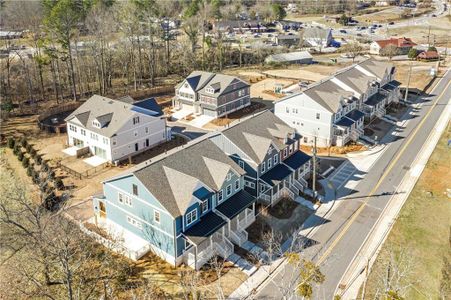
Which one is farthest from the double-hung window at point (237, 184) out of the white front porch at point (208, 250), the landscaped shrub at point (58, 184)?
the landscaped shrub at point (58, 184)

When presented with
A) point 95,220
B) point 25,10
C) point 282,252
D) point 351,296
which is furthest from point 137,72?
point 351,296

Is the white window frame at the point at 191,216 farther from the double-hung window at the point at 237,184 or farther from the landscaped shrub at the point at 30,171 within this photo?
the landscaped shrub at the point at 30,171

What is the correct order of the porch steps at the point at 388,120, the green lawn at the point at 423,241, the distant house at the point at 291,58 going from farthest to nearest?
the distant house at the point at 291,58
the porch steps at the point at 388,120
the green lawn at the point at 423,241

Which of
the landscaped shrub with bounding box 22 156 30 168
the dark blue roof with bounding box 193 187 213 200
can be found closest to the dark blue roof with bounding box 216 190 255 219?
the dark blue roof with bounding box 193 187 213 200

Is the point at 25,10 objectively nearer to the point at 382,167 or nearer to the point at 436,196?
the point at 382,167

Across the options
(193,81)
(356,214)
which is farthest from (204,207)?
(193,81)

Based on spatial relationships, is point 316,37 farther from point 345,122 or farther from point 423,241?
point 423,241

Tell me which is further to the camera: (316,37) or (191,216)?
(316,37)
